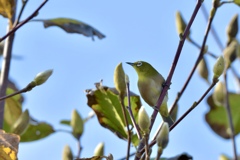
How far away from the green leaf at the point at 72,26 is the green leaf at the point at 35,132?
1.09 feet

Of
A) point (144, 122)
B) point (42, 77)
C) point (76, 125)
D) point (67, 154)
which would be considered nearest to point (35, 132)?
point (76, 125)

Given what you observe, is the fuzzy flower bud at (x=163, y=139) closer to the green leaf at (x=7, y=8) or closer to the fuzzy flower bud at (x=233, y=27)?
the green leaf at (x=7, y=8)

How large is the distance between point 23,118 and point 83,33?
391mm

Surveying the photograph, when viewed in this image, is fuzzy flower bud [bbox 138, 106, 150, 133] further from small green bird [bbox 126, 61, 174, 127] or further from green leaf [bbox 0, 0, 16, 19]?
green leaf [bbox 0, 0, 16, 19]

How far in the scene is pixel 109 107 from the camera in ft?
5.10

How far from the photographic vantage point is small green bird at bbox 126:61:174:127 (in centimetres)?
128

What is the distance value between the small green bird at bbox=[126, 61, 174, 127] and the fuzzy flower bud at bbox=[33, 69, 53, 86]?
0.18 meters

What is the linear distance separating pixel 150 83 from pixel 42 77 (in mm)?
242

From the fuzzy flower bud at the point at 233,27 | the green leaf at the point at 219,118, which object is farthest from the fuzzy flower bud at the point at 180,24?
the green leaf at the point at 219,118

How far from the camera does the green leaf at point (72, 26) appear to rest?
1.73 meters

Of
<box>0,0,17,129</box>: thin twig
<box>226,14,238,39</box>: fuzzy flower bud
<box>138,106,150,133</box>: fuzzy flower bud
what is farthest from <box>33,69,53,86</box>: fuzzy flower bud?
<box>226,14,238,39</box>: fuzzy flower bud

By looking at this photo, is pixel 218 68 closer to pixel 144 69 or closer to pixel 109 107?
pixel 144 69

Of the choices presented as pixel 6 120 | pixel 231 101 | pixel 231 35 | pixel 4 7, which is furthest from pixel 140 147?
pixel 231 101

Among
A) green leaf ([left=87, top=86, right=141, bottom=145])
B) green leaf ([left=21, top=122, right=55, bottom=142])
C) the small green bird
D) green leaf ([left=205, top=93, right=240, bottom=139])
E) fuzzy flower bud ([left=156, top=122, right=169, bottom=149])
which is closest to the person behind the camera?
fuzzy flower bud ([left=156, top=122, right=169, bottom=149])
